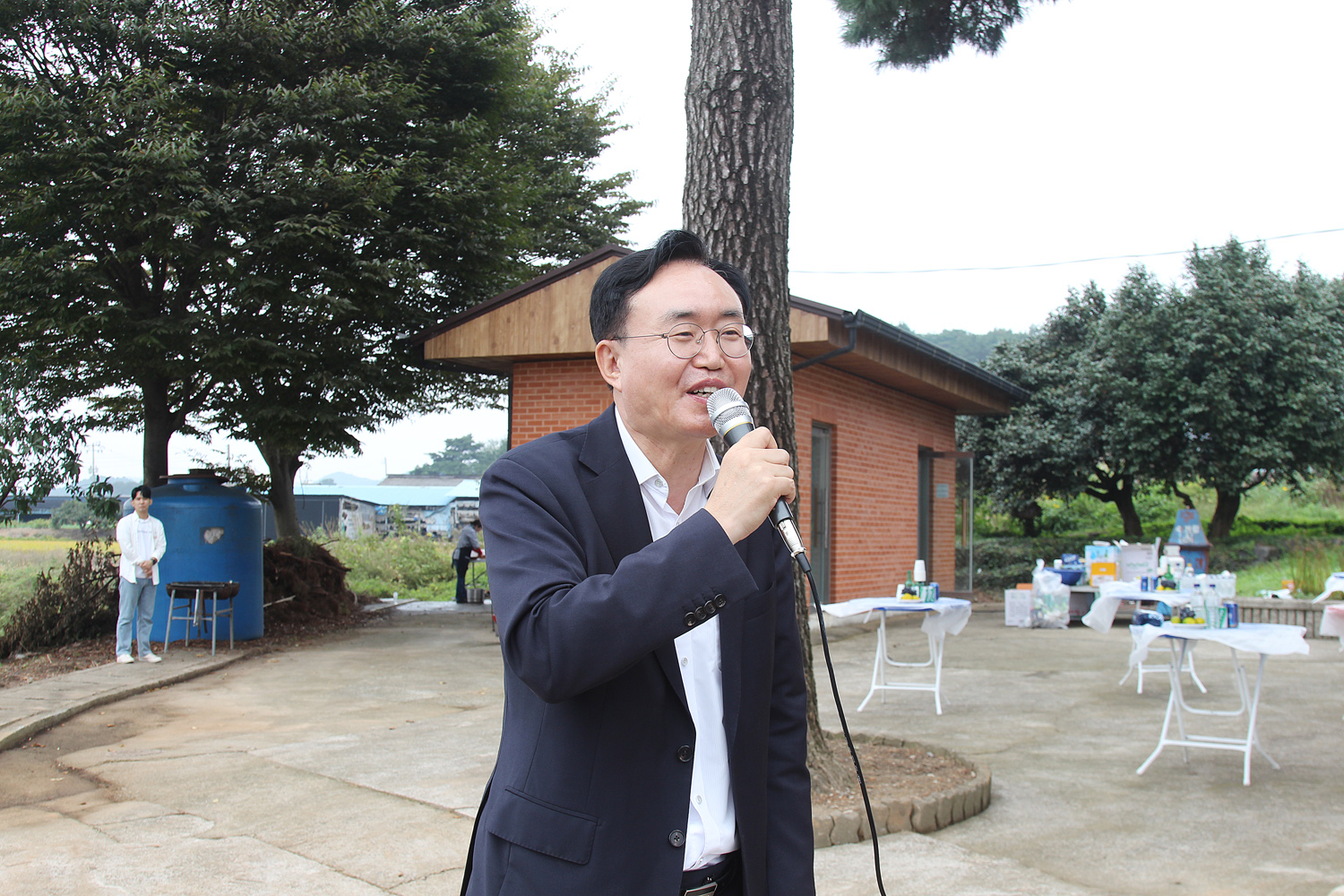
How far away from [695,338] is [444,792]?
14.4 feet

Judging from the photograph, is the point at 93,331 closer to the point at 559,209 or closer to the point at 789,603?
the point at 559,209

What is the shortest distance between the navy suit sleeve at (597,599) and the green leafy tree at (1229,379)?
20.2m

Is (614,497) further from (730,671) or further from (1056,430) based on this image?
(1056,430)

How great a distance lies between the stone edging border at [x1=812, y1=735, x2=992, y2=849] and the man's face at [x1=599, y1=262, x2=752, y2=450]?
10.0ft

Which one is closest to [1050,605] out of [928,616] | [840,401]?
[840,401]

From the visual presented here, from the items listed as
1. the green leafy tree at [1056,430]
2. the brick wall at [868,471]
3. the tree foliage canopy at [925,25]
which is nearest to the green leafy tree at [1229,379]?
the green leafy tree at [1056,430]

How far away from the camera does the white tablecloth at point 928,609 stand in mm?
7816

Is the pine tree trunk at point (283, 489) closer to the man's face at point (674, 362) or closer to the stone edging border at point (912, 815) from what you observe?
the stone edging border at point (912, 815)

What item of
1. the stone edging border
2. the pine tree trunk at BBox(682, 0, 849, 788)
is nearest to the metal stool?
the pine tree trunk at BBox(682, 0, 849, 788)

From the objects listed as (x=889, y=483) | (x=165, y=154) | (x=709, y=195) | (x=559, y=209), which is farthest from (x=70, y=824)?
(x=559, y=209)

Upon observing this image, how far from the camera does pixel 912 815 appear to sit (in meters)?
4.71

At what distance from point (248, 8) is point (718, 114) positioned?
869 centimetres

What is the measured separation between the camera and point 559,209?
62.0 ft

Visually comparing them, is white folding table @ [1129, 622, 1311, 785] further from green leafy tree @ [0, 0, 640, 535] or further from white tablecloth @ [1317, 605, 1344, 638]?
green leafy tree @ [0, 0, 640, 535]
